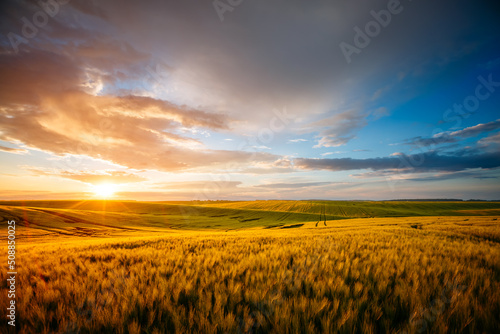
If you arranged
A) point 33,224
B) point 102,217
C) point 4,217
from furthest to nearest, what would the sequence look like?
point 102,217, point 4,217, point 33,224

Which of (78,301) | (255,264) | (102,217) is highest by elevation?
(78,301)

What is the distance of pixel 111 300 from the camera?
7.50 ft

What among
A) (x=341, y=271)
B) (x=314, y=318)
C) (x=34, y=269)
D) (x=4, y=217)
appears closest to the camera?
(x=314, y=318)

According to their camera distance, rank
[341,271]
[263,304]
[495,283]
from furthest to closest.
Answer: [341,271]
[495,283]
[263,304]

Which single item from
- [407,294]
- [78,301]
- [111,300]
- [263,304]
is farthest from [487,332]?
[78,301]

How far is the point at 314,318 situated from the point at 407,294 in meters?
1.40

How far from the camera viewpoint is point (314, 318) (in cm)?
200

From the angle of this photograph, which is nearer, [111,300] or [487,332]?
[487,332]

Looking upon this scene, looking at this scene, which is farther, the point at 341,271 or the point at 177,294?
the point at 341,271

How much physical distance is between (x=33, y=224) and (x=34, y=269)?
1975 inches

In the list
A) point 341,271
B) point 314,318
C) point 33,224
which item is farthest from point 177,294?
point 33,224

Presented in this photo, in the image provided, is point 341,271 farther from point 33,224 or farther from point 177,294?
point 33,224

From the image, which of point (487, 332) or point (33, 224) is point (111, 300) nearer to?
point (487, 332)

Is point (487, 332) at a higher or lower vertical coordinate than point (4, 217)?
higher
